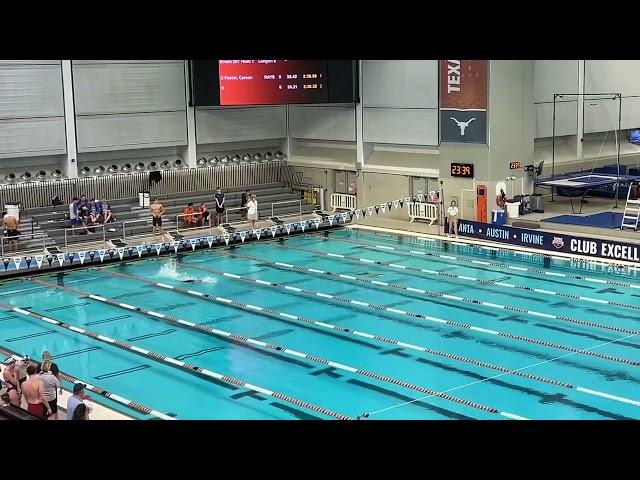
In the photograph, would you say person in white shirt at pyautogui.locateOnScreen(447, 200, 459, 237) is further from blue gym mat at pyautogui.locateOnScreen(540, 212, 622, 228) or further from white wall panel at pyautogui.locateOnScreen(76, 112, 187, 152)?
→ white wall panel at pyautogui.locateOnScreen(76, 112, 187, 152)

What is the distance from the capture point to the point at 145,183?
95.6 ft

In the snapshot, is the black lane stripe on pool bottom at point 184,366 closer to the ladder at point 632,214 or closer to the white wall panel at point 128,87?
the white wall panel at point 128,87

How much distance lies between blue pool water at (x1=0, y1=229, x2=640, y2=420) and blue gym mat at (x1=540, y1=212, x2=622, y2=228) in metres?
2.78

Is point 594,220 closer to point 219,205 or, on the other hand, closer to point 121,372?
point 219,205

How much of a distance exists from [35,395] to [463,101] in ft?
60.4

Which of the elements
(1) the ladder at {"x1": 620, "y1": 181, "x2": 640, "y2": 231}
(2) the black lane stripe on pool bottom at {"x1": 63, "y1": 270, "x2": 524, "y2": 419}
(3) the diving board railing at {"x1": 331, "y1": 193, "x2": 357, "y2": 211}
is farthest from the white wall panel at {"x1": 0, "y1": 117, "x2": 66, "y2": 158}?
(1) the ladder at {"x1": 620, "y1": 181, "x2": 640, "y2": 231}

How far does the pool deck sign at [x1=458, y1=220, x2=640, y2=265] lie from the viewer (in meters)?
22.6

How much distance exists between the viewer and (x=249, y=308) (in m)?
18.7

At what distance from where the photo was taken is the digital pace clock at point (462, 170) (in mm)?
26656

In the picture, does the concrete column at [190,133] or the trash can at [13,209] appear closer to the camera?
the trash can at [13,209]

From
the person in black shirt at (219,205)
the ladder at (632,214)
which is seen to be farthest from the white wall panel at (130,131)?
the ladder at (632,214)

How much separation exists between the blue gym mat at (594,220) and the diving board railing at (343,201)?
6786 millimetres

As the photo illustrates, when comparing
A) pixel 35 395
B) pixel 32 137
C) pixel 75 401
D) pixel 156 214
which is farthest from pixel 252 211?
pixel 75 401
